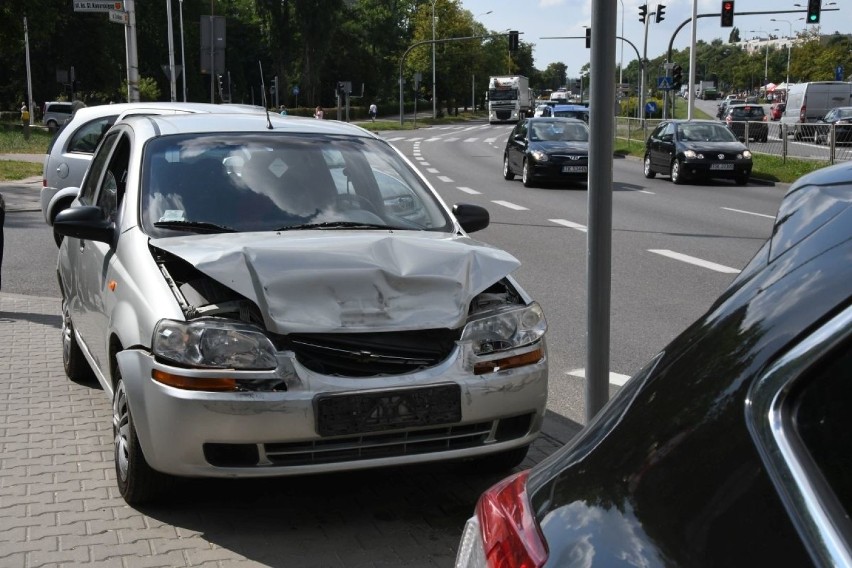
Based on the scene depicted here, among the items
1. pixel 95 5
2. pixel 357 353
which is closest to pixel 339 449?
pixel 357 353

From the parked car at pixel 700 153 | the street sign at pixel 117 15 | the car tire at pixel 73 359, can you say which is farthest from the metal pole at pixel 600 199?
the parked car at pixel 700 153

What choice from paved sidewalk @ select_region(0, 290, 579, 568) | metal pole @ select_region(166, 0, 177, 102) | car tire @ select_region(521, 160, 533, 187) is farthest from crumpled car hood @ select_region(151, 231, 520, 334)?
metal pole @ select_region(166, 0, 177, 102)

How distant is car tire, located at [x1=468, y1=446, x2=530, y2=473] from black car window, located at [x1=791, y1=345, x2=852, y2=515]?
369cm

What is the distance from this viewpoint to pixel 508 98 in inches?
3442

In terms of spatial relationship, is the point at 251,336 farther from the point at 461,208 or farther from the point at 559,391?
the point at 559,391

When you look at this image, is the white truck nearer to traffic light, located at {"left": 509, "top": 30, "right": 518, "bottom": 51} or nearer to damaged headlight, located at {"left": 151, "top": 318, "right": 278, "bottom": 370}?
traffic light, located at {"left": 509, "top": 30, "right": 518, "bottom": 51}

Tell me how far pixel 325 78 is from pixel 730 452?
114960 mm

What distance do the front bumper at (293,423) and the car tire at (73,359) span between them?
2.58 metres

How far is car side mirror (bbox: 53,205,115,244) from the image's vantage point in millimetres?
5227

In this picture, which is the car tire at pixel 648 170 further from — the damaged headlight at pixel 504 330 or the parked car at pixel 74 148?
the damaged headlight at pixel 504 330

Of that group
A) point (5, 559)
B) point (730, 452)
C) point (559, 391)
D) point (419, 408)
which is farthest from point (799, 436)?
point (559, 391)

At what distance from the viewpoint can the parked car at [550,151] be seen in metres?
25.3

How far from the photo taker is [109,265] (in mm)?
5273

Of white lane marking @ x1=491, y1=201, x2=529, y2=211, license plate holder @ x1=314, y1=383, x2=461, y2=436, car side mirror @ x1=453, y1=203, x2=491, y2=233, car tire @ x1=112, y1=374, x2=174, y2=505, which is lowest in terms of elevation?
white lane marking @ x1=491, y1=201, x2=529, y2=211
